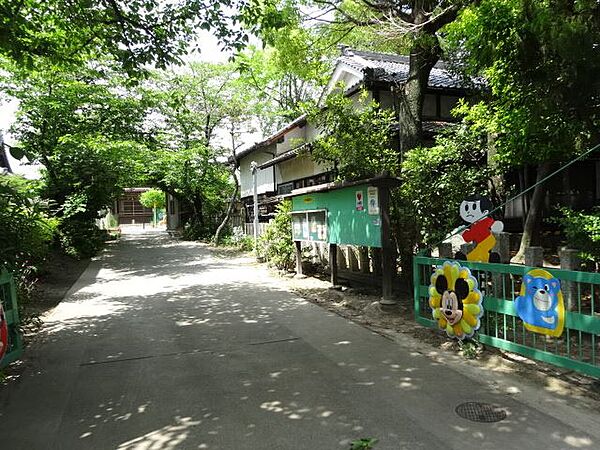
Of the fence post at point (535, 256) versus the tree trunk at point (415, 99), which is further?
the tree trunk at point (415, 99)

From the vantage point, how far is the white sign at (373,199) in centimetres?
703

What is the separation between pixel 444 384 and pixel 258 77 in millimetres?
22248

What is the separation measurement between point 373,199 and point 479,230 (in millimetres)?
2276

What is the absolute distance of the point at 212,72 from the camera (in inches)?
964

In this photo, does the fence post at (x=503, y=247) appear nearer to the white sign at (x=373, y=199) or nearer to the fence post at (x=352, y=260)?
the white sign at (x=373, y=199)

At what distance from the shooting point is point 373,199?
7113 mm

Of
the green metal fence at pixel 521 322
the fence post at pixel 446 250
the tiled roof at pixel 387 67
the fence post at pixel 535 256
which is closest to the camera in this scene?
the green metal fence at pixel 521 322

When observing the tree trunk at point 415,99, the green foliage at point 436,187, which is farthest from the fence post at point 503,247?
the tree trunk at point 415,99

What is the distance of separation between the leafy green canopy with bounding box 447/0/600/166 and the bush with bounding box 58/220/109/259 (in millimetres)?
15490

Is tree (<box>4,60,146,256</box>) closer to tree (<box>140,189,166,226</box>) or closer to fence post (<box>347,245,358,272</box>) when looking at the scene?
fence post (<box>347,245,358,272</box>)

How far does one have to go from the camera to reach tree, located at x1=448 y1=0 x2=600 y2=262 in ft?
15.2

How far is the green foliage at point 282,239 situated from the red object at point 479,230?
720 centimetres

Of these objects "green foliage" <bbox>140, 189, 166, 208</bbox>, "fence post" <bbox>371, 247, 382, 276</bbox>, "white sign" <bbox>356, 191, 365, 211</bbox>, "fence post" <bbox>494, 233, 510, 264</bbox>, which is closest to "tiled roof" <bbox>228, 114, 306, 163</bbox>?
"fence post" <bbox>371, 247, 382, 276</bbox>

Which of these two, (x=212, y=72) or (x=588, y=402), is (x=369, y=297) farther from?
(x=212, y=72)
